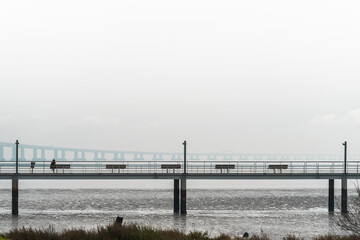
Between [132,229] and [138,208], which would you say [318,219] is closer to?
[138,208]

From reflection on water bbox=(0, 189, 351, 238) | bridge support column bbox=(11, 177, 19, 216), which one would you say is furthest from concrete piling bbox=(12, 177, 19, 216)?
reflection on water bbox=(0, 189, 351, 238)

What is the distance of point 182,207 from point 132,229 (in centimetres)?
2227

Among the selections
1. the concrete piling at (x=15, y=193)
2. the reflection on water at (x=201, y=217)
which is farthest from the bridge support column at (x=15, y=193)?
the reflection on water at (x=201, y=217)

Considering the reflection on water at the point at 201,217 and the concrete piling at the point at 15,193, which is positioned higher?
the concrete piling at the point at 15,193

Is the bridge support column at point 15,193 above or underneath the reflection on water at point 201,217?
above

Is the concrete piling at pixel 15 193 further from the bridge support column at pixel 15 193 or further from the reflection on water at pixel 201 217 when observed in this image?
the reflection on water at pixel 201 217

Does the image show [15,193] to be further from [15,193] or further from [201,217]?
[201,217]

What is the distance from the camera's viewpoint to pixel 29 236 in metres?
20.5

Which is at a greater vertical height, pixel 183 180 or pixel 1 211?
pixel 183 180

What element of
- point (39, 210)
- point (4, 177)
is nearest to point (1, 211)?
point (39, 210)

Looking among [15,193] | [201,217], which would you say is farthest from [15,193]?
[201,217]

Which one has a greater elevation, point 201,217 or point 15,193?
point 15,193

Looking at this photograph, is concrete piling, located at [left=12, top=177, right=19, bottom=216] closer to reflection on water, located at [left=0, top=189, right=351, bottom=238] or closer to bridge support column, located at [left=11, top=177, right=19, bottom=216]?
bridge support column, located at [left=11, top=177, right=19, bottom=216]

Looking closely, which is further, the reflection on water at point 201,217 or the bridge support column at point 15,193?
the bridge support column at point 15,193
